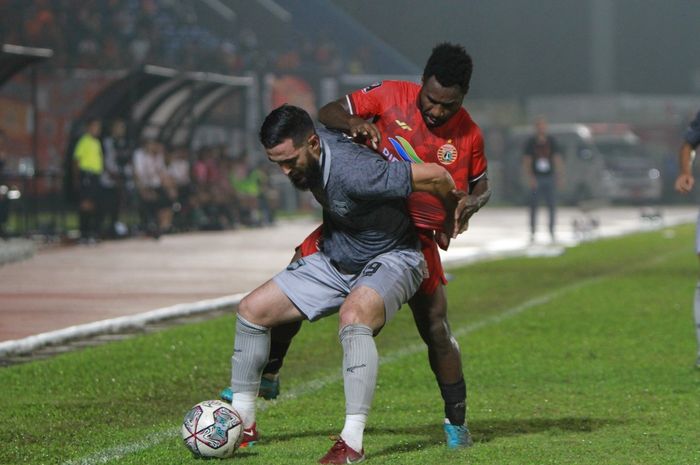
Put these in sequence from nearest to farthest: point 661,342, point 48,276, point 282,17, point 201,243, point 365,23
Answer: point 661,342, point 48,276, point 201,243, point 282,17, point 365,23

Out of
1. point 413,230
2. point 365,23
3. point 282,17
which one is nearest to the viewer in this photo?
point 413,230

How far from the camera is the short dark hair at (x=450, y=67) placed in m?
7.28

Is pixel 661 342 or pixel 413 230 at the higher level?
pixel 413 230

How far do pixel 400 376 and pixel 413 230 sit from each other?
324 centimetres

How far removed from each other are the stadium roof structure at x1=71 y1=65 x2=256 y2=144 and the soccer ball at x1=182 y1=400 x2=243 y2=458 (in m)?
20.8

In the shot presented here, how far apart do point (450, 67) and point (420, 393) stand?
296 centimetres

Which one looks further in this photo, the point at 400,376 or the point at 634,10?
the point at 634,10

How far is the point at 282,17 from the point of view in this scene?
45625mm

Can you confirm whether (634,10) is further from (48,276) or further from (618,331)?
(618,331)

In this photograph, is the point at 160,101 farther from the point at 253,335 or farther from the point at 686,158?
the point at 253,335

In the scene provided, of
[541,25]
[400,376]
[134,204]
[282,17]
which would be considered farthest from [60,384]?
[541,25]

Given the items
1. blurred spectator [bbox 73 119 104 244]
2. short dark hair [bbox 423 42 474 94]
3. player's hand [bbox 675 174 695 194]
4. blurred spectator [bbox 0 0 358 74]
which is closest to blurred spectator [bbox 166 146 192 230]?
blurred spectator [bbox 0 0 358 74]

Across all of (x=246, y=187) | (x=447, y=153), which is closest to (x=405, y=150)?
(x=447, y=153)

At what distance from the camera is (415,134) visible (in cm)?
755
